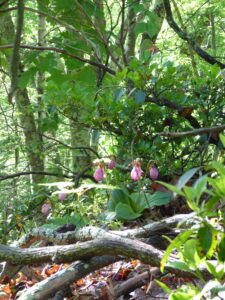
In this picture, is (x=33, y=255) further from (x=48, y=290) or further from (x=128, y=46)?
(x=128, y=46)

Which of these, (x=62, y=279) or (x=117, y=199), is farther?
(x=117, y=199)

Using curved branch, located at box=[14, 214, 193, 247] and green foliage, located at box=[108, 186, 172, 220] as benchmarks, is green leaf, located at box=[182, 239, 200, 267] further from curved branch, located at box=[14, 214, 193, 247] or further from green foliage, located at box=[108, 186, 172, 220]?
green foliage, located at box=[108, 186, 172, 220]

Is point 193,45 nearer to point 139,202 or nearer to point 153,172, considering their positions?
point 153,172

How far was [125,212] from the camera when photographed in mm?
2111

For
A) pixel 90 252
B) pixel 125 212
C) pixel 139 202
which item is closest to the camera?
pixel 90 252

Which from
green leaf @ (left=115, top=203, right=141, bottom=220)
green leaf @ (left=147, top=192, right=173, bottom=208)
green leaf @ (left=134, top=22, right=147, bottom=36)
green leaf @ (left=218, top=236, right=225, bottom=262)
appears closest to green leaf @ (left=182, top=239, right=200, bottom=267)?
green leaf @ (left=218, top=236, right=225, bottom=262)

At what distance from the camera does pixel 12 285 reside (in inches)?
78.3

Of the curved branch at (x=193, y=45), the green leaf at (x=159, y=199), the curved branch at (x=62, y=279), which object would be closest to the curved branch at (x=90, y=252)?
the curved branch at (x=62, y=279)

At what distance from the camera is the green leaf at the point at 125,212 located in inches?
82.0

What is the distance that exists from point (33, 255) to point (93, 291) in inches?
13.5

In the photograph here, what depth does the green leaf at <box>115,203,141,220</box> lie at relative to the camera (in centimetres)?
208

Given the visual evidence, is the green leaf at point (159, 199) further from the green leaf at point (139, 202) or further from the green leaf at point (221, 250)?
the green leaf at point (221, 250)

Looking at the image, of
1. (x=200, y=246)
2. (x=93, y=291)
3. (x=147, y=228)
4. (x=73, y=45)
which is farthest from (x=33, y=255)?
(x=73, y=45)

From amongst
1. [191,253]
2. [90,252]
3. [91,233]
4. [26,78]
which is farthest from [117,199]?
[191,253]
